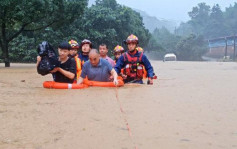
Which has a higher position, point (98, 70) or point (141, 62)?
point (141, 62)

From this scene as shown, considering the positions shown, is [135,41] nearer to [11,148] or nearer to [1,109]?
[1,109]

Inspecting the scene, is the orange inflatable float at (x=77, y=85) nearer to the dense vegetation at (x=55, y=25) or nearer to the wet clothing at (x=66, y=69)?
the wet clothing at (x=66, y=69)

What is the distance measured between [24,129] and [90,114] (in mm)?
908

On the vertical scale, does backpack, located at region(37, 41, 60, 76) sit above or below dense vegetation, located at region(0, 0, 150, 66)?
below

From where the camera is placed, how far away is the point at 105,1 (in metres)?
35.1

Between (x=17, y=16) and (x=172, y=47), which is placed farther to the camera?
(x=172, y=47)

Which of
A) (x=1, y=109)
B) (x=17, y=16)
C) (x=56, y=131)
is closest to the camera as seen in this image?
(x=56, y=131)

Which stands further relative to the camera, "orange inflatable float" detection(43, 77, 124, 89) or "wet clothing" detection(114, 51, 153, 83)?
"wet clothing" detection(114, 51, 153, 83)

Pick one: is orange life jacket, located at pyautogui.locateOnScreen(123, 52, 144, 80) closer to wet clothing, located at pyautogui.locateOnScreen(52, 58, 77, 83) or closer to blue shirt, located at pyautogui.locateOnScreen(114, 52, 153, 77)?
blue shirt, located at pyautogui.locateOnScreen(114, 52, 153, 77)

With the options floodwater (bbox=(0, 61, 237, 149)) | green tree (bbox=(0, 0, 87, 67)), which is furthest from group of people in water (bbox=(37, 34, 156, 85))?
green tree (bbox=(0, 0, 87, 67))

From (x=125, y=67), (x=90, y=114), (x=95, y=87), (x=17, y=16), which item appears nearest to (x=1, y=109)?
(x=90, y=114)

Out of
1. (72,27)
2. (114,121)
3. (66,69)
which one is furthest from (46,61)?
(72,27)

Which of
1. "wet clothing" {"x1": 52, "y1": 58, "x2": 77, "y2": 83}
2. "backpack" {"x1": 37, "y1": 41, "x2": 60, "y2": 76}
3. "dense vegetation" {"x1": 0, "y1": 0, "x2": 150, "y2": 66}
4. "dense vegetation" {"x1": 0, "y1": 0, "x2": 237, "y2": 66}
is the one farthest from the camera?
"dense vegetation" {"x1": 0, "y1": 0, "x2": 237, "y2": 66}

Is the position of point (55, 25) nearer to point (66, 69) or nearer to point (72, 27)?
point (72, 27)
